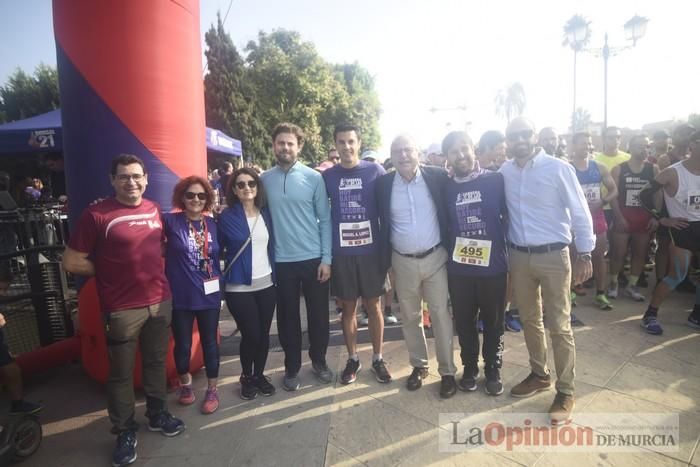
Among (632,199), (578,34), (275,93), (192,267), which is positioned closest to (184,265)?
(192,267)

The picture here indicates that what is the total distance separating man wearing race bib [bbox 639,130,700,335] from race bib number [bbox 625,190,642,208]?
2.77 feet

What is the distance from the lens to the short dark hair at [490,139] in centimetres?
409

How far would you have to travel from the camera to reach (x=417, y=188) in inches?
117

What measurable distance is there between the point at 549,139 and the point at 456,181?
1.47 m

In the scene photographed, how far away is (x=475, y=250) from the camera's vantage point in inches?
110

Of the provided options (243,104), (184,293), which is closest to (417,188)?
(184,293)

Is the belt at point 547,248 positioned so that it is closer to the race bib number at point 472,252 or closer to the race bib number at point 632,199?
the race bib number at point 472,252

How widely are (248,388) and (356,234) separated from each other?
1.53 metres

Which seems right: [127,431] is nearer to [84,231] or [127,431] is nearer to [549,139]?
[84,231]

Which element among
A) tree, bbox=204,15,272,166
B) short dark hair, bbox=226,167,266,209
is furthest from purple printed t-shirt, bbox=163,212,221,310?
tree, bbox=204,15,272,166

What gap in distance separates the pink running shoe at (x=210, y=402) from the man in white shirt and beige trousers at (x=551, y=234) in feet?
8.04

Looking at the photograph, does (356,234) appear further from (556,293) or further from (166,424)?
(166,424)

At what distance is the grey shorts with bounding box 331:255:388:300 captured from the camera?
10.2 ft

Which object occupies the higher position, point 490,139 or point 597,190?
point 490,139
